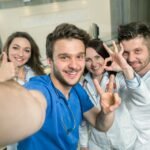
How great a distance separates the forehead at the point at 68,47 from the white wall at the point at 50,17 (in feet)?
4.13

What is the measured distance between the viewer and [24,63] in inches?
94.6

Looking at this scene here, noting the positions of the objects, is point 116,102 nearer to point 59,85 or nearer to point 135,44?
point 59,85

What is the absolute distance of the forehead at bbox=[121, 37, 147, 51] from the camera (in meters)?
1.58

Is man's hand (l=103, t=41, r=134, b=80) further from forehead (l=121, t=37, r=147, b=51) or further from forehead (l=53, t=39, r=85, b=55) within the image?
forehead (l=53, t=39, r=85, b=55)

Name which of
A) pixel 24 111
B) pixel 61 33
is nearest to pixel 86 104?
pixel 61 33

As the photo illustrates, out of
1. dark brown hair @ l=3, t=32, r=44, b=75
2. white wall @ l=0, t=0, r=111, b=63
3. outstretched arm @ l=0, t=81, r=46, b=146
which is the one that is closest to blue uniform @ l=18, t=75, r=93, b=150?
outstretched arm @ l=0, t=81, r=46, b=146

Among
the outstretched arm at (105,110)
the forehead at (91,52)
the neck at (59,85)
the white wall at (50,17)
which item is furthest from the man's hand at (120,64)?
the white wall at (50,17)

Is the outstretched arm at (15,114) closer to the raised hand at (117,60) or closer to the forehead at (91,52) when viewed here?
the raised hand at (117,60)

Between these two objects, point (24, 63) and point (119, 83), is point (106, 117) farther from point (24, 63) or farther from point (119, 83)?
point (24, 63)

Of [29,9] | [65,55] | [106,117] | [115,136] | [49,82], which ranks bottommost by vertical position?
[115,136]

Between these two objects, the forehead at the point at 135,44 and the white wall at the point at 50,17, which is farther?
the white wall at the point at 50,17

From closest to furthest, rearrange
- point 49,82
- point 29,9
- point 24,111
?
point 24,111 → point 49,82 → point 29,9

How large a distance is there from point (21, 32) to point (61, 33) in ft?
3.91

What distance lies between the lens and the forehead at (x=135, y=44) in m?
1.58
